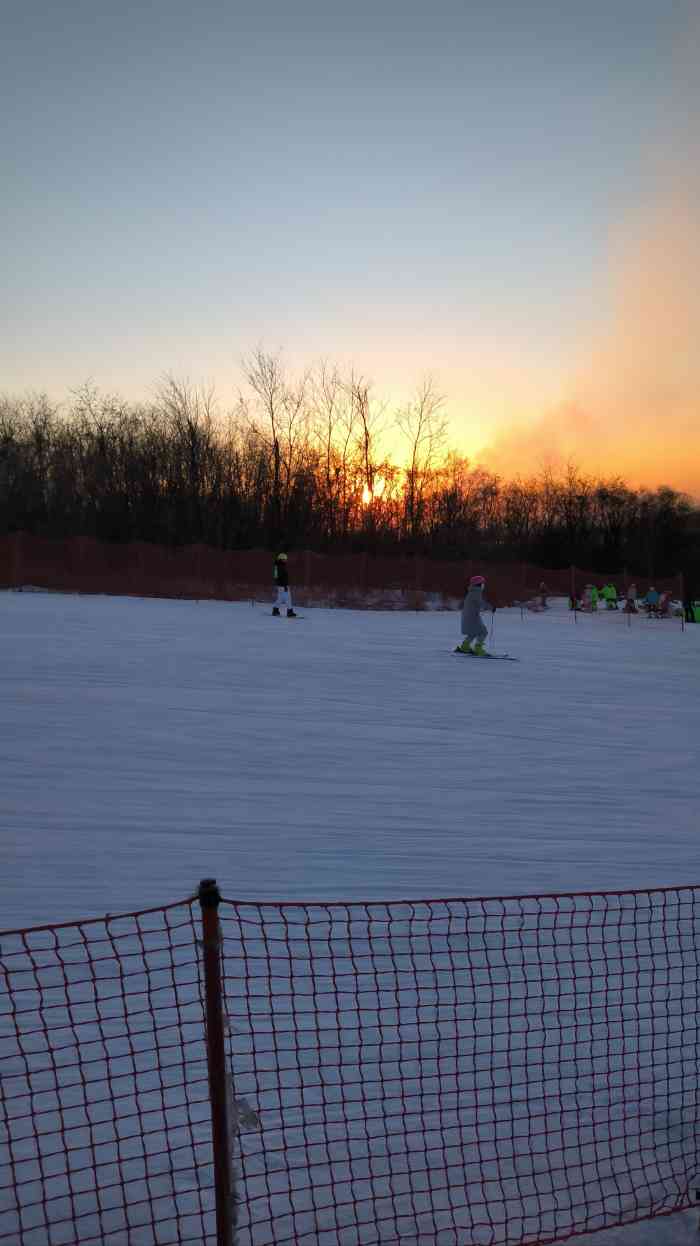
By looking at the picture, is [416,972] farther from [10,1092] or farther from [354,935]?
[10,1092]

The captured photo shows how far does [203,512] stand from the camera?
2405 inches

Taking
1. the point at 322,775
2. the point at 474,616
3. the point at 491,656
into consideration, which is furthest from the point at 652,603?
the point at 322,775

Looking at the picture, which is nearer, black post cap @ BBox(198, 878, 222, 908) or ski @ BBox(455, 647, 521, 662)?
black post cap @ BBox(198, 878, 222, 908)

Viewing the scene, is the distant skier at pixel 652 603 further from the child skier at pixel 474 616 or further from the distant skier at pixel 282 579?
the child skier at pixel 474 616

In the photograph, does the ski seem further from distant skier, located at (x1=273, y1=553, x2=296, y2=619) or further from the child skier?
distant skier, located at (x1=273, y1=553, x2=296, y2=619)

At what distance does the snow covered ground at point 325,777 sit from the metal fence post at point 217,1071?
1462 mm

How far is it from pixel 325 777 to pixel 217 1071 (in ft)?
22.2

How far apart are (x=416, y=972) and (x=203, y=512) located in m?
57.0

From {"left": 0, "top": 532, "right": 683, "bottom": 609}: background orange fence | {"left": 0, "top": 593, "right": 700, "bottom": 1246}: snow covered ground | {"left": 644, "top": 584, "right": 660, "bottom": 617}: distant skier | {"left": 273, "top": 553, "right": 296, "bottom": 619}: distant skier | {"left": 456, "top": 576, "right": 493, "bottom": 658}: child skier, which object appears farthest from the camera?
{"left": 644, "top": 584, "right": 660, "bottom": 617}: distant skier

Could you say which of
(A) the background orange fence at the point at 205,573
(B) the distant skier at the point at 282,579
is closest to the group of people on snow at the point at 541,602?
(B) the distant skier at the point at 282,579

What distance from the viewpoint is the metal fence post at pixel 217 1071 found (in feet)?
9.96

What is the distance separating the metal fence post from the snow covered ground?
1462 mm

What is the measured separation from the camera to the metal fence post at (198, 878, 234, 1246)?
304cm

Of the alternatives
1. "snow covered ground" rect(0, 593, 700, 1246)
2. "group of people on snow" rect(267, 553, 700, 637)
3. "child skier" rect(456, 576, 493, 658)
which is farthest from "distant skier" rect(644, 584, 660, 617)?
"child skier" rect(456, 576, 493, 658)
